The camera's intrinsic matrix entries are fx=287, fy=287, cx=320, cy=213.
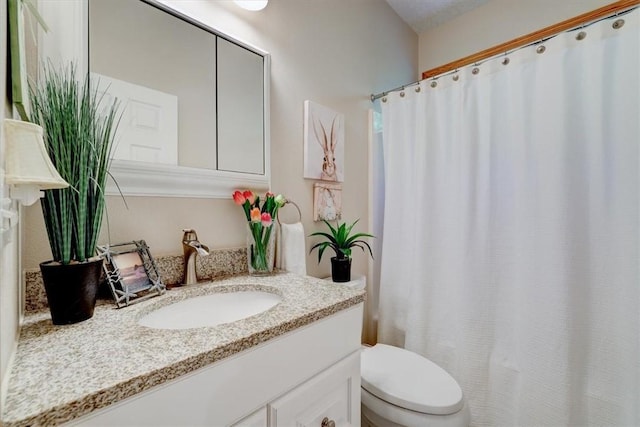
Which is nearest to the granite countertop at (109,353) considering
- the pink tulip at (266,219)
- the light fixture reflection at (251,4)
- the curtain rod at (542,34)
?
the pink tulip at (266,219)

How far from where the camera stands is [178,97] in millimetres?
992

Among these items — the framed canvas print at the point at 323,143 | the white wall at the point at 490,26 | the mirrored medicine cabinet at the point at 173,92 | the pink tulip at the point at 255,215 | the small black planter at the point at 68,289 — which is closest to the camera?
the small black planter at the point at 68,289

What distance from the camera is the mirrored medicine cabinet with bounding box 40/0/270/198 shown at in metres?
0.84

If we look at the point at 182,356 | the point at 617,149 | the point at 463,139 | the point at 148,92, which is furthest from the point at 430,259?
the point at 148,92

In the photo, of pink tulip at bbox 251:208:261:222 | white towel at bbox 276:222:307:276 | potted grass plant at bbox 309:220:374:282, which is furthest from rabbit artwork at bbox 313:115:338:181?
pink tulip at bbox 251:208:261:222

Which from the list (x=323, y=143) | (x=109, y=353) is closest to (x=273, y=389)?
(x=109, y=353)

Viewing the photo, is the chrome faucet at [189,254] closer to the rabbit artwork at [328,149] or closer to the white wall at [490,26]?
the rabbit artwork at [328,149]

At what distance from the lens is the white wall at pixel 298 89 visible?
93 centimetres

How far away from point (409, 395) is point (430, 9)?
2324 mm

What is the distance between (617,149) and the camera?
112 centimetres

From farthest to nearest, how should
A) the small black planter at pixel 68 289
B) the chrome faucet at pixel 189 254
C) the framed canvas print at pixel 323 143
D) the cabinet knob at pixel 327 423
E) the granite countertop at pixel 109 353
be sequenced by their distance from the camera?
the framed canvas print at pixel 323 143
the chrome faucet at pixel 189 254
the cabinet knob at pixel 327 423
the small black planter at pixel 68 289
the granite countertop at pixel 109 353

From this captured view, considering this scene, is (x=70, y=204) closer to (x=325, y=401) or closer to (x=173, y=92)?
(x=173, y=92)

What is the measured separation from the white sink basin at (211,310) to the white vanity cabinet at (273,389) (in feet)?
0.74

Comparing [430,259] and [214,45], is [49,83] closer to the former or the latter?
[214,45]
